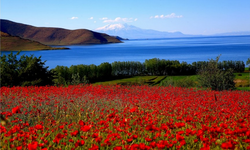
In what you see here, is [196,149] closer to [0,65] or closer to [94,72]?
[0,65]

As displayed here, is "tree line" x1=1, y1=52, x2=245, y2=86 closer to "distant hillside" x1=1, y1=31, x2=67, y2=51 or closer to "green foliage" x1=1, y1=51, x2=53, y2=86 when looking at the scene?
"green foliage" x1=1, y1=51, x2=53, y2=86

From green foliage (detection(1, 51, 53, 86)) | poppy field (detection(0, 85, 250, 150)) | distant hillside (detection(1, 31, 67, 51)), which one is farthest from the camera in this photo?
distant hillside (detection(1, 31, 67, 51))

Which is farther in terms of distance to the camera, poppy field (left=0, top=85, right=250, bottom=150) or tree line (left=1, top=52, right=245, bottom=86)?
tree line (left=1, top=52, right=245, bottom=86)

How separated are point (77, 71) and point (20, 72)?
35671mm

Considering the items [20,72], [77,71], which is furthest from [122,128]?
[77,71]

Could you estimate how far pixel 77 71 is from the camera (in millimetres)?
54562

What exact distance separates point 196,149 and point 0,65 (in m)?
18.3

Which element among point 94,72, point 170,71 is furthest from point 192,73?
point 94,72

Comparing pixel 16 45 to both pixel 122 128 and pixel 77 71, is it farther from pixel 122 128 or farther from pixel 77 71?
pixel 122 128

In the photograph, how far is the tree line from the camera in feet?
62.7

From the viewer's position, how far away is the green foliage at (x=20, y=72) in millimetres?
18656

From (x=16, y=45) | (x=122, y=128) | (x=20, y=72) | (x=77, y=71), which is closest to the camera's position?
(x=122, y=128)

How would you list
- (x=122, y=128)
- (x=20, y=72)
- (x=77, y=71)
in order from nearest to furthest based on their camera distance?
(x=122, y=128), (x=20, y=72), (x=77, y=71)

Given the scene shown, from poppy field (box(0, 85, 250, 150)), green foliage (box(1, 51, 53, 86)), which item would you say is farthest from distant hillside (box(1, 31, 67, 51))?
poppy field (box(0, 85, 250, 150))
